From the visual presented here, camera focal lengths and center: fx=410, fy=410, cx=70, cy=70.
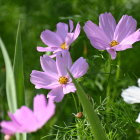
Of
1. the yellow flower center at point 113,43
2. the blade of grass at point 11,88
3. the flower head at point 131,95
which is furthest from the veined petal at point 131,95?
the blade of grass at point 11,88

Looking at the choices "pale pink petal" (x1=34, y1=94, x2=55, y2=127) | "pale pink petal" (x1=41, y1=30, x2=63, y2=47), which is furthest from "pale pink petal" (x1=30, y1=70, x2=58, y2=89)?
"pale pink petal" (x1=34, y1=94, x2=55, y2=127)

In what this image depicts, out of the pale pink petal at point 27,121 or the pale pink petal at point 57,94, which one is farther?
the pale pink petal at point 57,94

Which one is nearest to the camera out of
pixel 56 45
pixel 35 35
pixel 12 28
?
pixel 56 45

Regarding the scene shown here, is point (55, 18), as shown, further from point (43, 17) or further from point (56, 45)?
point (56, 45)

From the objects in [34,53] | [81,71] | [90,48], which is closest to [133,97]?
[81,71]

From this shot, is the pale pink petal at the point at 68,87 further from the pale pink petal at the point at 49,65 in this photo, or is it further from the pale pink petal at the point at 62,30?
the pale pink petal at the point at 62,30

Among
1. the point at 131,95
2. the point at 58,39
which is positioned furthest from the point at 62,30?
the point at 131,95

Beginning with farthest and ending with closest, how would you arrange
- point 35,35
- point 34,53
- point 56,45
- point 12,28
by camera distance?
point 12,28, point 35,35, point 34,53, point 56,45

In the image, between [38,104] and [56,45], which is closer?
[38,104]
